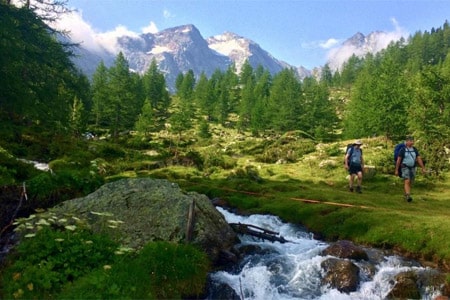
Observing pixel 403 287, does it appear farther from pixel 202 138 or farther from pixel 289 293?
pixel 202 138

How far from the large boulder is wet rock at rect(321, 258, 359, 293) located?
363 centimetres

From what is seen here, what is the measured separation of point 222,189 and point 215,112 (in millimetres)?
83499

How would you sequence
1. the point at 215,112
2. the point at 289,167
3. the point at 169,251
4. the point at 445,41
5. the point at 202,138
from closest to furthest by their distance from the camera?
the point at 169,251 → the point at 289,167 → the point at 202,138 → the point at 215,112 → the point at 445,41

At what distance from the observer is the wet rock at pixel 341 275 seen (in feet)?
38.1

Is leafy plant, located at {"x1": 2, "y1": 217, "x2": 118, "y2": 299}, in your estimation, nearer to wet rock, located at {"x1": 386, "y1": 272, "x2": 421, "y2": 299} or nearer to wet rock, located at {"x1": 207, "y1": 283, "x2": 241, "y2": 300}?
wet rock, located at {"x1": 207, "y1": 283, "x2": 241, "y2": 300}

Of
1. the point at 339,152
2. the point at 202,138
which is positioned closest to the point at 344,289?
the point at 339,152

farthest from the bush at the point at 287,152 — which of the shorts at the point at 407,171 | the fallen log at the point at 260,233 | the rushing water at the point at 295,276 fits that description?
the rushing water at the point at 295,276

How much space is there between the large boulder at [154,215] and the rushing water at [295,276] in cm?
125

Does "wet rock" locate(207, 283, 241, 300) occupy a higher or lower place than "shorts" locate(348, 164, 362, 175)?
lower

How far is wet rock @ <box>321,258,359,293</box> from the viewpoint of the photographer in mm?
11625

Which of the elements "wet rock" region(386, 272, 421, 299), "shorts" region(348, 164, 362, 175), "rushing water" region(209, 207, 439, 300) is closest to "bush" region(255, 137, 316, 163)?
"shorts" region(348, 164, 362, 175)

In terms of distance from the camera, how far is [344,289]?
11555 mm

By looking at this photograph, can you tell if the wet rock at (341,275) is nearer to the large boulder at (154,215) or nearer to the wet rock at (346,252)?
the wet rock at (346,252)

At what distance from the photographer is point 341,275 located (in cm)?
1191
